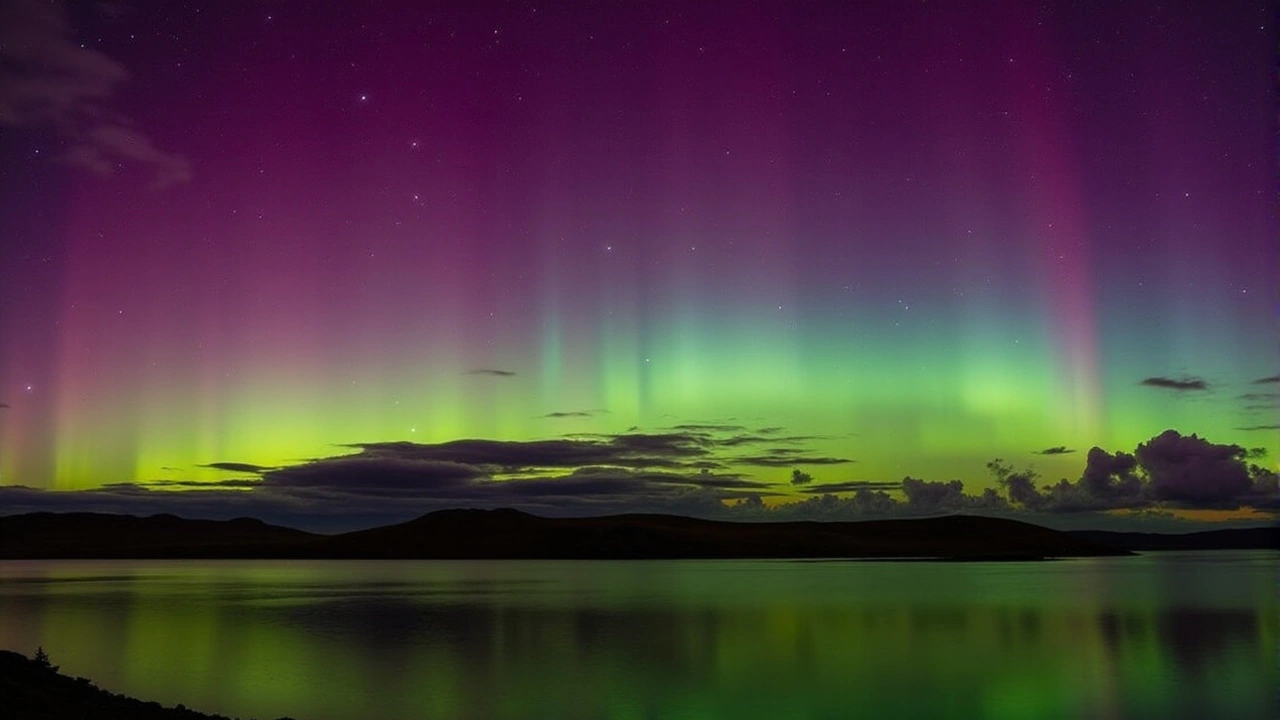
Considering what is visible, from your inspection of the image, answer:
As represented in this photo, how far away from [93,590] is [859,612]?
Result: 64.8m

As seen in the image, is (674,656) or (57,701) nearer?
(57,701)

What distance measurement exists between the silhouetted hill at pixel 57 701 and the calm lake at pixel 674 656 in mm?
3621

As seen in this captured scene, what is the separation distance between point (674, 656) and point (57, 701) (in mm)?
20545

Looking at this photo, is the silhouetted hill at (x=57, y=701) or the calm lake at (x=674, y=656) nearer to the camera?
the silhouetted hill at (x=57, y=701)

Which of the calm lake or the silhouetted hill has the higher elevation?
the silhouetted hill

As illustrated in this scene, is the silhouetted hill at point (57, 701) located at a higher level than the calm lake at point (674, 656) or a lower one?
higher

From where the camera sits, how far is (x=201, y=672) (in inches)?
1254

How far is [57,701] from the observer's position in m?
20.4

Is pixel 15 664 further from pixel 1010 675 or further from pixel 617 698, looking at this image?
pixel 1010 675

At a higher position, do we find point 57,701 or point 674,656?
point 57,701

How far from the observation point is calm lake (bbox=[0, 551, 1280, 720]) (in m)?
26.4

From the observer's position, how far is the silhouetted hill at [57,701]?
62.2ft

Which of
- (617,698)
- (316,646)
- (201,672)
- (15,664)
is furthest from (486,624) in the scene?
(15,664)

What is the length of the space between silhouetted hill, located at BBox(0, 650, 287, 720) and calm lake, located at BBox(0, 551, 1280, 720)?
3621 millimetres
